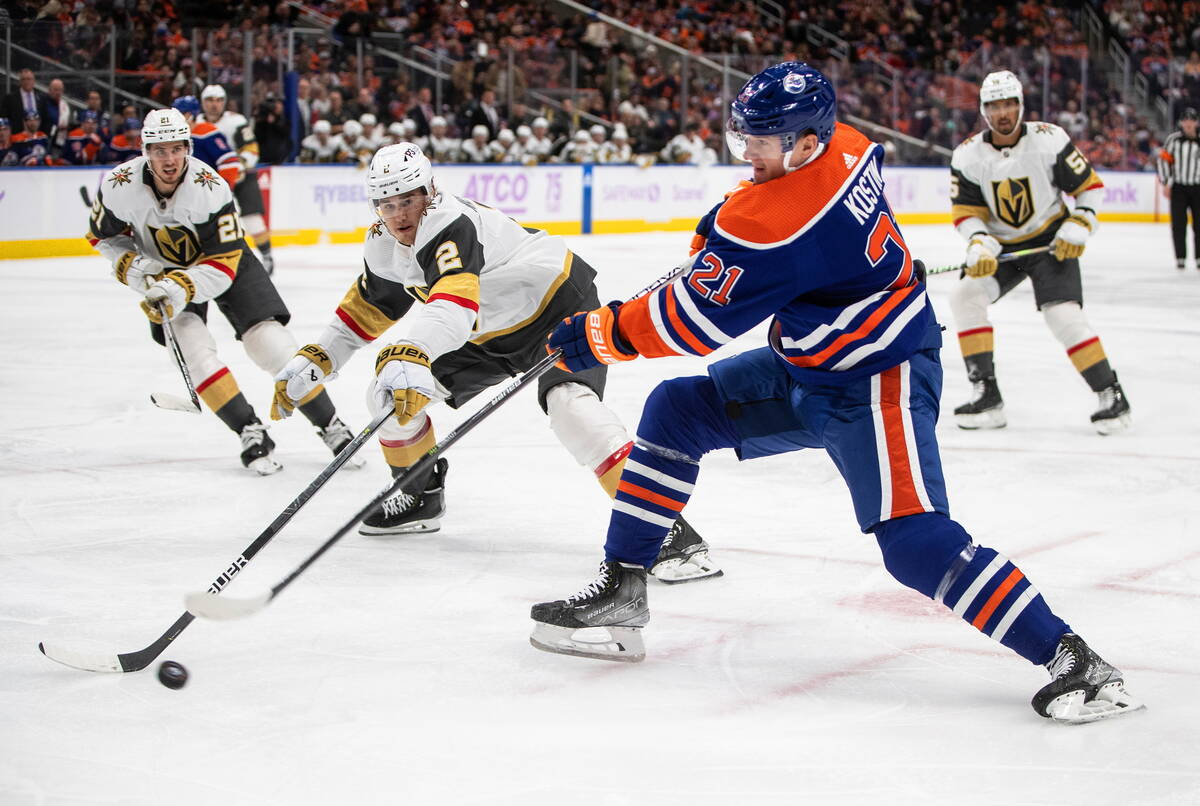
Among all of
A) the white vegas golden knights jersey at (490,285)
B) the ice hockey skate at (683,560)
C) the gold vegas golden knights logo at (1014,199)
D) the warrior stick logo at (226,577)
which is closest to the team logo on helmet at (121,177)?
the white vegas golden knights jersey at (490,285)

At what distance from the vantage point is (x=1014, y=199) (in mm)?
5531

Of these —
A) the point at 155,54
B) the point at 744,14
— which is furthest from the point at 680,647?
the point at 744,14

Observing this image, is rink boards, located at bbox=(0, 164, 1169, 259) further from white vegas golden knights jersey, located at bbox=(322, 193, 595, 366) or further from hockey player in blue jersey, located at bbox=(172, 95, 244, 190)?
white vegas golden knights jersey, located at bbox=(322, 193, 595, 366)

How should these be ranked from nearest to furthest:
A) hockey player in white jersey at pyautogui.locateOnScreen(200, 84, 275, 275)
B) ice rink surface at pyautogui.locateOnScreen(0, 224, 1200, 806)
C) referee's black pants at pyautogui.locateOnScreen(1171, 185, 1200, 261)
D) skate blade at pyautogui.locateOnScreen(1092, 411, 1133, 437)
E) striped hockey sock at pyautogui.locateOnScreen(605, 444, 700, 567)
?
ice rink surface at pyautogui.locateOnScreen(0, 224, 1200, 806), striped hockey sock at pyautogui.locateOnScreen(605, 444, 700, 567), skate blade at pyautogui.locateOnScreen(1092, 411, 1133, 437), hockey player in white jersey at pyautogui.locateOnScreen(200, 84, 275, 275), referee's black pants at pyautogui.locateOnScreen(1171, 185, 1200, 261)

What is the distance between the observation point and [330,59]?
13242 millimetres

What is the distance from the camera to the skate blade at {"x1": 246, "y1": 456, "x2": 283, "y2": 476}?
4.55 metres

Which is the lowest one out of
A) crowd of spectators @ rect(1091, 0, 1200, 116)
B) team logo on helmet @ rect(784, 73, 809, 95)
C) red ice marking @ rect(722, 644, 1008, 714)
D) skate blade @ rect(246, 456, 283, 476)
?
skate blade @ rect(246, 456, 283, 476)

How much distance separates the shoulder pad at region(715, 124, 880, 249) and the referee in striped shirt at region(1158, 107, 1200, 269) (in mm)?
10251

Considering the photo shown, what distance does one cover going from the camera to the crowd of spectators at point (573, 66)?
1235 centimetres

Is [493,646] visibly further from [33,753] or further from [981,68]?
[981,68]

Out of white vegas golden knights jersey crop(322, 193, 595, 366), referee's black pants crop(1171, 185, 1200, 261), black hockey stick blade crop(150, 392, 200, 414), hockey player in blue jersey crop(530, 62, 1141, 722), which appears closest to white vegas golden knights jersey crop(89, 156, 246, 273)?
black hockey stick blade crop(150, 392, 200, 414)

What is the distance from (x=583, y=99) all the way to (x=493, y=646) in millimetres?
13350

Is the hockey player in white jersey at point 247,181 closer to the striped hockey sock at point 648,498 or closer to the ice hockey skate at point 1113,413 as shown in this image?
the ice hockey skate at point 1113,413

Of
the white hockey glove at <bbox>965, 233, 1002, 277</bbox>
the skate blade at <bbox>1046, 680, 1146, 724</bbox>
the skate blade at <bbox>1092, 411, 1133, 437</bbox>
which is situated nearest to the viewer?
the skate blade at <bbox>1046, 680, 1146, 724</bbox>
